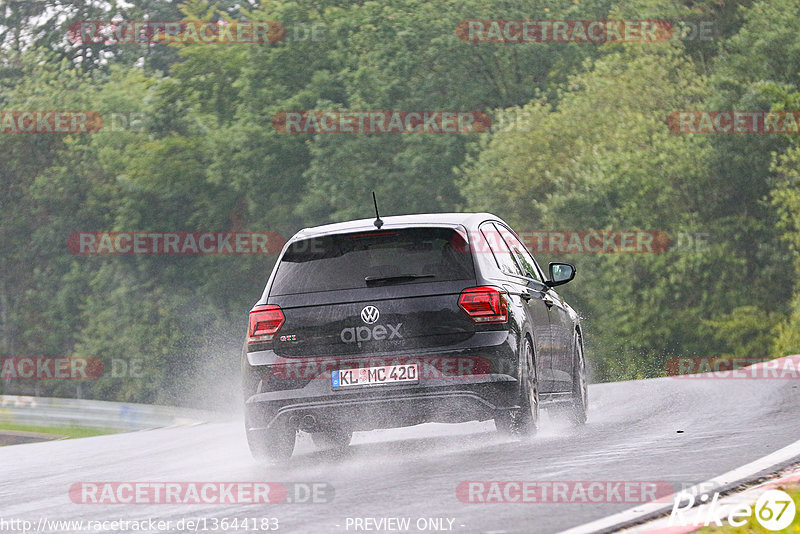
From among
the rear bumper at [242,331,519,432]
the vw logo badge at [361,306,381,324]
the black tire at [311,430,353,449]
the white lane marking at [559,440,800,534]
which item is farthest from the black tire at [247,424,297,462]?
the white lane marking at [559,440,800,534]

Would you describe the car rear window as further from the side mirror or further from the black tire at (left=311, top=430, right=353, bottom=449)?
the side mirror

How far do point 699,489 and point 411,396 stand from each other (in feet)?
8.04

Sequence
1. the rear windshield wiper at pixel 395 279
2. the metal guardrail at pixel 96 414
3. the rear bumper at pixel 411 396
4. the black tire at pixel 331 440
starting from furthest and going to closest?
the metal guardrail at pixel 96 414 → the black tire at pixel 331 440 → the rear windshield wiper at pixel 395 279 → the rear bumper at pixel 411 396

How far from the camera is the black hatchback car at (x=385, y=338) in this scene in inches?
358

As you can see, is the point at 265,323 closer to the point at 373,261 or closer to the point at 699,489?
the point at 373,261

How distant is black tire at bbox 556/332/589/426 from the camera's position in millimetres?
11727

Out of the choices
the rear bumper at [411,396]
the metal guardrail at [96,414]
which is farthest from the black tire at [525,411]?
the metal guardrail at [96,414]

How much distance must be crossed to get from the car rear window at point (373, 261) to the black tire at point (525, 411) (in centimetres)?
82

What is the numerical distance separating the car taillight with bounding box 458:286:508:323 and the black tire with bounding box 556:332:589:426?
95.6 inches

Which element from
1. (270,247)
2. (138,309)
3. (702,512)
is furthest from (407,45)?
(702,512)

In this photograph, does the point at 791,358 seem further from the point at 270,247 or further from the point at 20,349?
the point at 20,349

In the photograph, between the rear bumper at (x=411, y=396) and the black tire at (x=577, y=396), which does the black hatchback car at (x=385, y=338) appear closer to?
the rear bumper at (x=411, y=396)

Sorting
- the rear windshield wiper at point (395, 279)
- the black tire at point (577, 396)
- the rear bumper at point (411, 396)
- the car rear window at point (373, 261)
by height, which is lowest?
the black tire at point (577, 396)

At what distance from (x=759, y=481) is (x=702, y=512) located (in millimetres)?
1101
